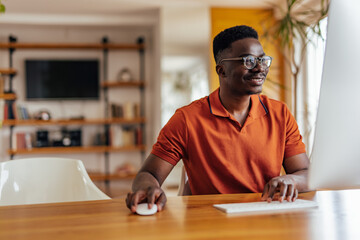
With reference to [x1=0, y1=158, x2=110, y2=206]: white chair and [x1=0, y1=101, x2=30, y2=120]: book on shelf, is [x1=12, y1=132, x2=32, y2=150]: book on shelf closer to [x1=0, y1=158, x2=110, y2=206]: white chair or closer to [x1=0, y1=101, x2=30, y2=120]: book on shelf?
A: [x1=0, y1=101, x2=30, y2=120]: book on shelf

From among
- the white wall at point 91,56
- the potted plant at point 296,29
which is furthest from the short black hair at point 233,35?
the white wall at point 91,56

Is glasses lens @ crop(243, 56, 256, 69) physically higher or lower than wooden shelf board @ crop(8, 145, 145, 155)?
higher

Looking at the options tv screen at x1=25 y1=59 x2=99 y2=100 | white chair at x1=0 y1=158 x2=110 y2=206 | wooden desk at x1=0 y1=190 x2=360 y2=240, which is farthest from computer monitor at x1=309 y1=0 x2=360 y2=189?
tv screen at x1=25 y1=59 x2=99 y2=100

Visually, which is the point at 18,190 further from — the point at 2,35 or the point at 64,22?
the point at 2,35

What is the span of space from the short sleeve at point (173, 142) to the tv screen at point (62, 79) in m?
4.35

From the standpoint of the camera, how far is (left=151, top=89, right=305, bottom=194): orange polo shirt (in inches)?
59.2

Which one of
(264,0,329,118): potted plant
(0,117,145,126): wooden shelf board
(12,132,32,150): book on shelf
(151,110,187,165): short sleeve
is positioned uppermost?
(264,0,329,118): potted plant

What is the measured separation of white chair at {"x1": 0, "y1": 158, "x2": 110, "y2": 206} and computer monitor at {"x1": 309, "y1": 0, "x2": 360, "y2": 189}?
1062mm

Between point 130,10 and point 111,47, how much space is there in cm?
70

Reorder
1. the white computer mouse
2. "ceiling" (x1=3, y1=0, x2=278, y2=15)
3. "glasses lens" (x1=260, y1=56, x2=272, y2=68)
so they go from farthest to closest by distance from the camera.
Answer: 1. "ceiling" (x1=3, y1=0, x2=278, y2=15)
2. "glasses lens" (x1=260, y1=56, x2=272, y2=68)
3. the white computer mouse

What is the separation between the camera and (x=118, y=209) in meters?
1.10

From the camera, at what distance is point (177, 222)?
929 millimetres

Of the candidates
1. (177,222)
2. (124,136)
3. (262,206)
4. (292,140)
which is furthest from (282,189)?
(124,136)

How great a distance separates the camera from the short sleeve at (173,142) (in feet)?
4.96
